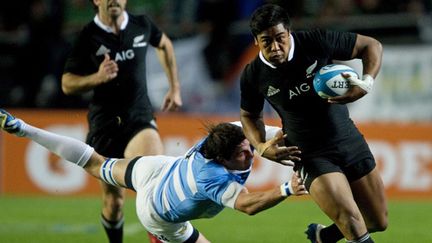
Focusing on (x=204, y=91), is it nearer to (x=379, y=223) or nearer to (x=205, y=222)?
(x=205, y=222)

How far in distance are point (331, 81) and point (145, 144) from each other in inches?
92.2

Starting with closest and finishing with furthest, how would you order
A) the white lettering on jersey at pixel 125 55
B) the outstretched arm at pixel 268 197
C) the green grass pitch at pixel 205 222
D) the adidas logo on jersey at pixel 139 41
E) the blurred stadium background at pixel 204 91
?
1. the outstretched arm at pixel 268 197
2. the white lettering on jersey at pixel 125 55
3. the adidas logo on jersey at pixel 139 41
4. the green grass pitch at pixel 205 222
5. the blurred stadium background at pixel 204 91

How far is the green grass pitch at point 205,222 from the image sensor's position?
9906 millimetres

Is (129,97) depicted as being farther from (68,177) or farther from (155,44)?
(68,177)

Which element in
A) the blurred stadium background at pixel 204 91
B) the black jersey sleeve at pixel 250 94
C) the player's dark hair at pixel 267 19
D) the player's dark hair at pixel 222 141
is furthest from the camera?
the blurred stadium background at pixel 204 91

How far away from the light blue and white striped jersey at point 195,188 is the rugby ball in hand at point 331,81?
828 millimetres

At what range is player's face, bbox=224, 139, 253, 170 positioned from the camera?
22.5 feet

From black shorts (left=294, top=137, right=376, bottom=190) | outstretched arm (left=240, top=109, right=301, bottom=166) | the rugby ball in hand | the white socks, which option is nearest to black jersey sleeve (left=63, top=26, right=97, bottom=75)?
the white socks

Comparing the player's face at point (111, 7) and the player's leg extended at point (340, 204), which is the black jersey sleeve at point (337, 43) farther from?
the player's face at point (111, 7)

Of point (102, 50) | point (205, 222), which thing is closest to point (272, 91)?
point (102, 50)

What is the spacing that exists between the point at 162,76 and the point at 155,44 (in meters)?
6.55

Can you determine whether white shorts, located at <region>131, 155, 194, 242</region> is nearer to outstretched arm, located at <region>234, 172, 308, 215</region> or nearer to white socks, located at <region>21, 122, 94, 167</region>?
white socks, located at <region>21, 122, 94, 167</region>

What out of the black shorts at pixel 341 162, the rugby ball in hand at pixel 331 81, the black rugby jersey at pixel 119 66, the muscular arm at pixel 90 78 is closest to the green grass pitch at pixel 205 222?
the black rugby jersey at pixel 119 66

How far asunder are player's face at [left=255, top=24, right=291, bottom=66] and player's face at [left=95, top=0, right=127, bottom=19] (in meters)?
2.03
